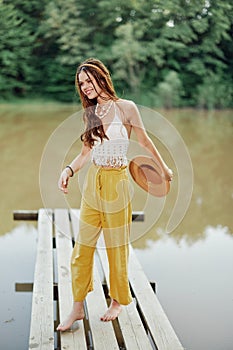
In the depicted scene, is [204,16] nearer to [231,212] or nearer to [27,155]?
[27,155]

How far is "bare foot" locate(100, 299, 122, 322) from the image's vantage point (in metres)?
2.11

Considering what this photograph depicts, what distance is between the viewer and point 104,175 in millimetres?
1969

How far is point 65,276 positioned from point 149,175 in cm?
72

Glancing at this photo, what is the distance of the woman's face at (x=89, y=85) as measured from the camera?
1.94m

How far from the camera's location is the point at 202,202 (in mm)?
4375

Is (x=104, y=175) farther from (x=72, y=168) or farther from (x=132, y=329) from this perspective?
(x=132, y=329)

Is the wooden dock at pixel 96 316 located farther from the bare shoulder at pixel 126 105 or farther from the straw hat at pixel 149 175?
the bare shoulder at pixel 126 105

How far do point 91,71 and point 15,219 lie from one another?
6.37 ft

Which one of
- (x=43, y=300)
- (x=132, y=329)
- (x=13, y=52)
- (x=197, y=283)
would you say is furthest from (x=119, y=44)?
(x=132, y=329)

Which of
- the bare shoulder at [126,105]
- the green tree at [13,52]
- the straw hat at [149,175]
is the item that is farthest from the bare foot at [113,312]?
the green tree at [13,52]

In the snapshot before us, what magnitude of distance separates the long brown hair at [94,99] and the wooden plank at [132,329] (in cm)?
65

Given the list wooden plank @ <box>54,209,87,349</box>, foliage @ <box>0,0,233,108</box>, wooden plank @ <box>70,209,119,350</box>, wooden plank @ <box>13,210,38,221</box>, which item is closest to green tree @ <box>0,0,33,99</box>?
foliage @ <box>0,0,233,108</box>

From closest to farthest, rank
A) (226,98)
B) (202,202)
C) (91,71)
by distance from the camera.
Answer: (91,71), (202,202), (226,98)

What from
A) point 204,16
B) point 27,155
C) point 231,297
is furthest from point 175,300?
point 204,16
